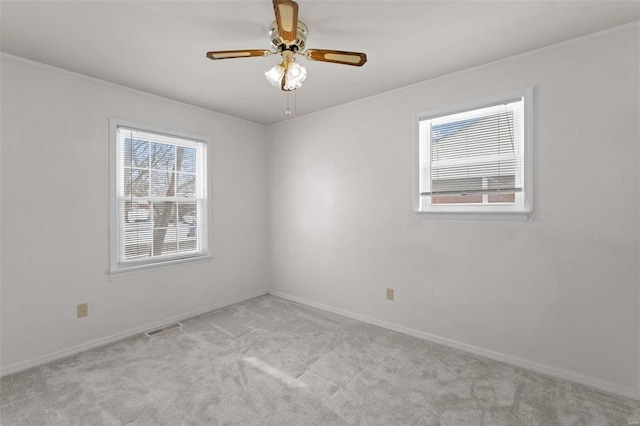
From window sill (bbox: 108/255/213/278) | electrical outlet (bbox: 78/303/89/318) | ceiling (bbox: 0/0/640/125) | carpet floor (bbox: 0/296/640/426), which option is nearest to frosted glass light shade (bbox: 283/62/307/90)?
ceiling (bbox: 0/0/640/125)

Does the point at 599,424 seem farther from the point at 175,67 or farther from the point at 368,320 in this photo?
the point at 175,67

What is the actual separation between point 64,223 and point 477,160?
366 cm

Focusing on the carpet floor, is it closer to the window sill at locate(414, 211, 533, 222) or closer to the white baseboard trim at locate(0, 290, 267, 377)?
the white baseboard trim at locate(0, 290, 267, 377)

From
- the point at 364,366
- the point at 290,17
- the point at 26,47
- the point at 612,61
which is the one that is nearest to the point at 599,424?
the point at 364,366

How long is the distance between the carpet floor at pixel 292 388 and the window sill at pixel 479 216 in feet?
3.87

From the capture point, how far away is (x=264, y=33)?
6.90 feet

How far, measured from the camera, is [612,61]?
210 cm

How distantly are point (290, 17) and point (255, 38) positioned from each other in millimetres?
674

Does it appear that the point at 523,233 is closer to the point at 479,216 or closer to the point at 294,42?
the point at 479,216

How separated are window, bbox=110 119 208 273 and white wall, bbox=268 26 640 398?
151 centimetres

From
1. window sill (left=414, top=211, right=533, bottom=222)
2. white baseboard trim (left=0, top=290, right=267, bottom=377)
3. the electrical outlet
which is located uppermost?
window sill (left=414, top=211, right=533, bottom=222)

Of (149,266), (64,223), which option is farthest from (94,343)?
(64,223)

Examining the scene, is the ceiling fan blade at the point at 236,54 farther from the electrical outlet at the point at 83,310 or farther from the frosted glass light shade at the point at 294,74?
the electrical outlet at the point at 83,310

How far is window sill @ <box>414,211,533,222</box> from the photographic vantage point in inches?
96.0
